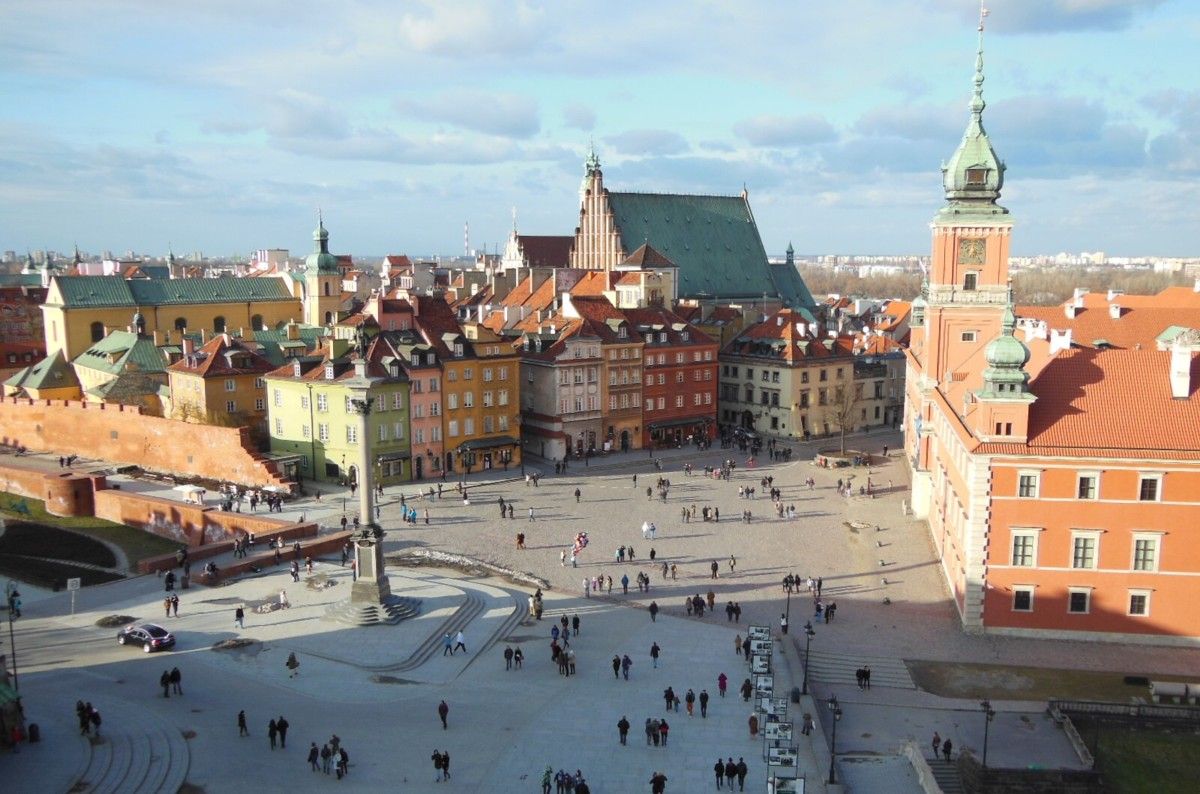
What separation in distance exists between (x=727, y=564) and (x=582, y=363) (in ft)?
88.2

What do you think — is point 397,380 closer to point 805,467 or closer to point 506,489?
point 506,489

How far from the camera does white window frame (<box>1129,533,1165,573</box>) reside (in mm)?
37469

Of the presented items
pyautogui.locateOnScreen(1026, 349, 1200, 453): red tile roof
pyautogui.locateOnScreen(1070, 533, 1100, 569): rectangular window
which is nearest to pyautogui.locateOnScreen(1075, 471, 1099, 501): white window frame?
pyautogui.locateOnScreen(1026, 349, 1200, 453): red tile roof

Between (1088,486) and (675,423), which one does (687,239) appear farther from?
(1088,486)

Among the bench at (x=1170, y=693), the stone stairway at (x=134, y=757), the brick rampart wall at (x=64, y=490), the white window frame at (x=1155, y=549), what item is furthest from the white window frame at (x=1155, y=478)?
the brick rampart wall at (x=64, y=490)

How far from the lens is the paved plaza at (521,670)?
27344mm

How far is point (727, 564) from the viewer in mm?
47094

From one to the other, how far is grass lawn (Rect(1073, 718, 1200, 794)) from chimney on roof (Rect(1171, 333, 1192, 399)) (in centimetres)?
1319

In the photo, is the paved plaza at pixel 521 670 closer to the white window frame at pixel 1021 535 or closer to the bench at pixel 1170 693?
the bench at pixel 1170 693

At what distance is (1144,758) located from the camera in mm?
30141

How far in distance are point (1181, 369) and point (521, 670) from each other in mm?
26681

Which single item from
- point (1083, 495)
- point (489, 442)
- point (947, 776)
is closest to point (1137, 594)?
point (1083, 495)

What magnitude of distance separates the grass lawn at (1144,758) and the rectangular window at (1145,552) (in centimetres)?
766

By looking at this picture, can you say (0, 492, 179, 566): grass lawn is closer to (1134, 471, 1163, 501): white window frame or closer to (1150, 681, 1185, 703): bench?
(1150, 681, 1185, 703): bench
